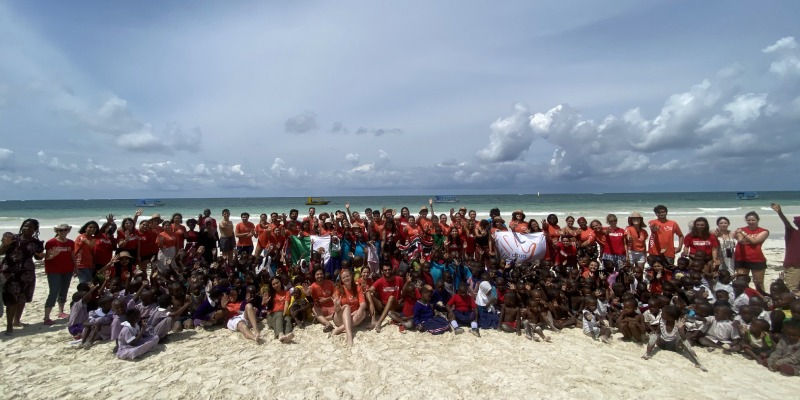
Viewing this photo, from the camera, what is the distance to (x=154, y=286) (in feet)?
24.3

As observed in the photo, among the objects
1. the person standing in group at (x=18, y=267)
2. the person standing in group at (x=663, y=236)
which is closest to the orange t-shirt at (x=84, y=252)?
the person standing in group at (x=18, y=267)

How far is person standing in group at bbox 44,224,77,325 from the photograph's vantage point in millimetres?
7191

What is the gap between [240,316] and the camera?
23.4 feet

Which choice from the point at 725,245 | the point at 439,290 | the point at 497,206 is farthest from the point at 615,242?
the point at 497,206

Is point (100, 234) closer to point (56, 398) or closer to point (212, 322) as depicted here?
point (212, 322)

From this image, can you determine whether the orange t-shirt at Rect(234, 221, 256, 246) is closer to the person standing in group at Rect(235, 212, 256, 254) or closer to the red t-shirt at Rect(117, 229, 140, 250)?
the person standing in group at Rect(235, 212, 256, 254)

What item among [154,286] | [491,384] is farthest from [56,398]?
[491,384]

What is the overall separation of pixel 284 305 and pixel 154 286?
253 centimetres

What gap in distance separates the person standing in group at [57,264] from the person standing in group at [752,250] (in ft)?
41.2

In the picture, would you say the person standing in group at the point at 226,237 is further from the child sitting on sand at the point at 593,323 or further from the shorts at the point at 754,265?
the shorts at the point at 754,265

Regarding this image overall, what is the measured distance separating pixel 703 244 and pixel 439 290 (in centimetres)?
558

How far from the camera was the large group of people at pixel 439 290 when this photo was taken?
6.19m

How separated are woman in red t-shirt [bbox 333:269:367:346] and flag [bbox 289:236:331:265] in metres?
2.60

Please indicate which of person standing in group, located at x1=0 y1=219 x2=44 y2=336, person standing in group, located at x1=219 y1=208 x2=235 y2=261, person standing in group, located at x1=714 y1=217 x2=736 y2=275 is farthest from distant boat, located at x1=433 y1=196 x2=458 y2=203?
person standing in group, located at x1=0 y1=219 x2=44 y2=336
